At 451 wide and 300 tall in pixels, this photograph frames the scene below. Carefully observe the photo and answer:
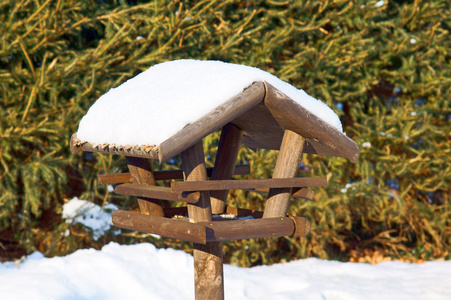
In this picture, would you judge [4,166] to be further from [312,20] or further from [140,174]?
[312,20]

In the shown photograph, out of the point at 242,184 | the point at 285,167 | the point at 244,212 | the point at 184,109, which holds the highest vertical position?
the point at 184,109

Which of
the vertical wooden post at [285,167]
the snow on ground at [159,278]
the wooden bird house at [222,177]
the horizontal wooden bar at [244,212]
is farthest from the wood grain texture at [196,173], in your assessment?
the snow on ground at [159,278]

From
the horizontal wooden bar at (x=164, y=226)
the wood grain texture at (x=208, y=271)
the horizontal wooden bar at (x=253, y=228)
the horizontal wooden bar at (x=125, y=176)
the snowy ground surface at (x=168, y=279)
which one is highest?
the horizontal wooden bar at (x=125, y=176)

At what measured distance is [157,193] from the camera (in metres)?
2.40

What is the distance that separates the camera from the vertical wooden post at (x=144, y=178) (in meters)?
2.64

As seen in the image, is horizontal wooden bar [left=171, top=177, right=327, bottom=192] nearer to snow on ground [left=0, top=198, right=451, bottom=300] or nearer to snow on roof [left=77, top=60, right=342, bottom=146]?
snow on roof [left=77, top=60, right=342, bottom=146]

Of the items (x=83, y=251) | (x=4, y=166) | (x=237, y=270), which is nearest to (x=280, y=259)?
(x=237, y=270)

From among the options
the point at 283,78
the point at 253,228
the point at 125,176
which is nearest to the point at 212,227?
the point at 253,228

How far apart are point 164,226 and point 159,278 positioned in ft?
7.01

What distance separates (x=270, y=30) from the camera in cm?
577

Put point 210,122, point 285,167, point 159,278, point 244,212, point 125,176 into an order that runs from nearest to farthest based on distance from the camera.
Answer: point 210,122 < point 285,167 < point 125,176 < point 244,212 < point 159,278

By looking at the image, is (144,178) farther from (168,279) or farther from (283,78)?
(283,78)

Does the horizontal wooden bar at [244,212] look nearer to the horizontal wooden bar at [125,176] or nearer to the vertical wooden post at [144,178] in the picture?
the horizontal wooden bar at [125,176]

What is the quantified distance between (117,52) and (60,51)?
527 mm
